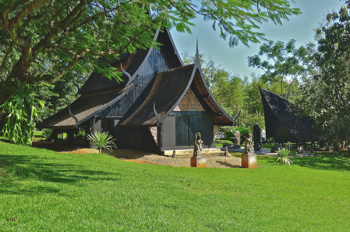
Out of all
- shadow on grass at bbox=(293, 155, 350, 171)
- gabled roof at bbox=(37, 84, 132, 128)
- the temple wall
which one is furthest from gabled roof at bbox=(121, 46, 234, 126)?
shadow on grass at bbox=(293, 155, 350, 171)

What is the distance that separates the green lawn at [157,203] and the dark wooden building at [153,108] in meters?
6.91

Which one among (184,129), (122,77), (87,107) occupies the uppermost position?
(122,77)

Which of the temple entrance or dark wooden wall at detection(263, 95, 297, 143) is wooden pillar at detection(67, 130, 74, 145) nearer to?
the temple entrance

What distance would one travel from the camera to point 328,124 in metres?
21.1

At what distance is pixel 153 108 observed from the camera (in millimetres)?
14531

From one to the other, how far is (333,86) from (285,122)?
16.0 ft

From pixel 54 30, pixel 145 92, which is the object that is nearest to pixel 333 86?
pixel 145 92

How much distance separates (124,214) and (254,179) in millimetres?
6164

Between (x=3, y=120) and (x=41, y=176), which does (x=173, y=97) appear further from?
(x=41, y=176)

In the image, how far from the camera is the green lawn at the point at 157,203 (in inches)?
183

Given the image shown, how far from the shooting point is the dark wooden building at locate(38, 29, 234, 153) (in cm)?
1616

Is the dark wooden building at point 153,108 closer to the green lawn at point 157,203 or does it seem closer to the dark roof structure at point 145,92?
the dark roof structure at point 145,92

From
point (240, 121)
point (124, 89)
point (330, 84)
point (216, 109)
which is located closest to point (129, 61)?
point (124, 89)

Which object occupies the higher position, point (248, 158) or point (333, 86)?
point (333, 86)
